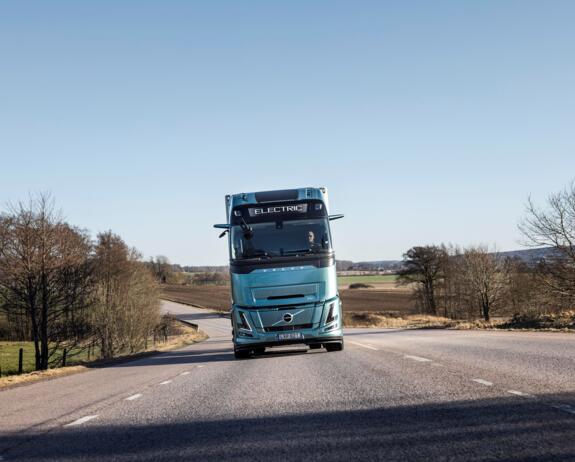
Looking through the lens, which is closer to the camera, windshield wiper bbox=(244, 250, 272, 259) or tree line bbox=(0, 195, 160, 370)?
windshield wiper bbox=(244, 250, 272, 259)

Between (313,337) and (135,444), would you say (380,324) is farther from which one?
(135,444)

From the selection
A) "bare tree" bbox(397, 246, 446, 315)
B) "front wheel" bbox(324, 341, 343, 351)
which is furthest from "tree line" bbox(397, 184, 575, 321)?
"front wheel" bbox(324, 341, 343, 351)

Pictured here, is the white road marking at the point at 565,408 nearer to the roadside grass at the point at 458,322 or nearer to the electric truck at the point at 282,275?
the electric truck at the point at 282,275

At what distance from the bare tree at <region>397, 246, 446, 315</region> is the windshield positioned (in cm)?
5968

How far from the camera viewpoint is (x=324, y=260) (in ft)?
51.1

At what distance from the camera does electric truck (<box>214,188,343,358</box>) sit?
15344mm

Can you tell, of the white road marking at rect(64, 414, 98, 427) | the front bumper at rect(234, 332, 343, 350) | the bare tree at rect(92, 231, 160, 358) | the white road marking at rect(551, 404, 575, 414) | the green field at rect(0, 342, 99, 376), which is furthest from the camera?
the bare tree at rect(92, 231, 160, 358)

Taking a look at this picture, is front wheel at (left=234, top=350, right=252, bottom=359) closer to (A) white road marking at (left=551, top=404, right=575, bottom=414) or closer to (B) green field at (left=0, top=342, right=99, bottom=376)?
(A) white road marking at (left=551, top=404, right=575, bottom=414)

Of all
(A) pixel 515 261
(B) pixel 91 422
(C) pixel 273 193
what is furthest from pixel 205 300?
(B) pixel 91 422

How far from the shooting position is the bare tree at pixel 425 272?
7388 centimetres

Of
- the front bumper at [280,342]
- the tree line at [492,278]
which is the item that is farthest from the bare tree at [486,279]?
the front bumper at [280,342]

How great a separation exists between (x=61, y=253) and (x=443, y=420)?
28561 millimetres

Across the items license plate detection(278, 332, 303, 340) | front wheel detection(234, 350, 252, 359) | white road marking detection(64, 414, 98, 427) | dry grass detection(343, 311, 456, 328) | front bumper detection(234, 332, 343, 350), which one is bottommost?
dry grass detection(343, 311, 456, 328)

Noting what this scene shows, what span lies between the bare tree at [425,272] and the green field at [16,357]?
1517 inches
